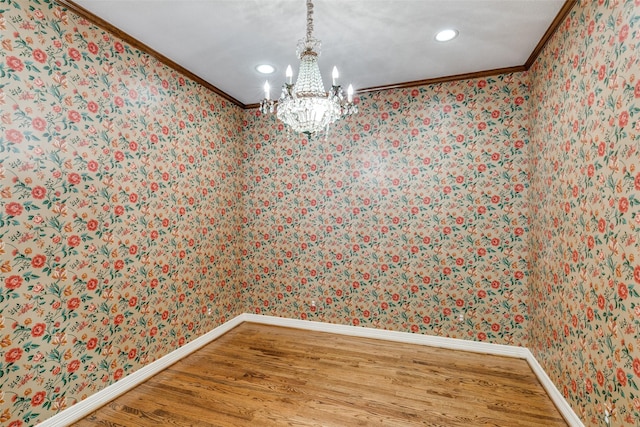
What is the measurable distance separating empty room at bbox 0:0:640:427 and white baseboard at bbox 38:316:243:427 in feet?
0.07

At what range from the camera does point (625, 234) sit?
157 centimetres

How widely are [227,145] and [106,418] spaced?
284 centimetres

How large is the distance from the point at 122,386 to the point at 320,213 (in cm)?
247

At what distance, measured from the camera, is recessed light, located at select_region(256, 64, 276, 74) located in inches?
118

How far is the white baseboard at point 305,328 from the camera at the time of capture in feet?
7.08

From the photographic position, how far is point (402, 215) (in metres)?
3.45

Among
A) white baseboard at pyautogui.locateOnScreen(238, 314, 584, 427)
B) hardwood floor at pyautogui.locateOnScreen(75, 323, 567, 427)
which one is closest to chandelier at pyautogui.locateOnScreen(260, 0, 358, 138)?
hardwood floor at pyautogui.locateOnScreen(75, 323, 567, 427)

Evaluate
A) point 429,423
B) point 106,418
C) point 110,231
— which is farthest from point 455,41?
point 106,418

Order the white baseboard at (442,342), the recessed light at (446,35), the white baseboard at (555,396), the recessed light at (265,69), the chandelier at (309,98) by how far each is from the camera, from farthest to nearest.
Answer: the recessed light at (265,69)
the recessed light at (446,35)
the white baseboard at (442,342)
the white baseboard at (555,396)
the chandelier at (309,98)

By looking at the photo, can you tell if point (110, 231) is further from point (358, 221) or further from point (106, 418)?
point (358, 221)

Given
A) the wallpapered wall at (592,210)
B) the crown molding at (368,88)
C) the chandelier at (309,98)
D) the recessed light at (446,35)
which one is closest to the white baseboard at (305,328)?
the wallpapered wall at (592,210)

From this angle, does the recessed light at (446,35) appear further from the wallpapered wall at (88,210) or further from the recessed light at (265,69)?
the wallpapered wall at (88,210)

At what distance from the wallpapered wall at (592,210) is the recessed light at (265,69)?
2.36 meters

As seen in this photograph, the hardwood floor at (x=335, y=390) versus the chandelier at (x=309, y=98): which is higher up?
the chandelier at (x=309, y=98)
